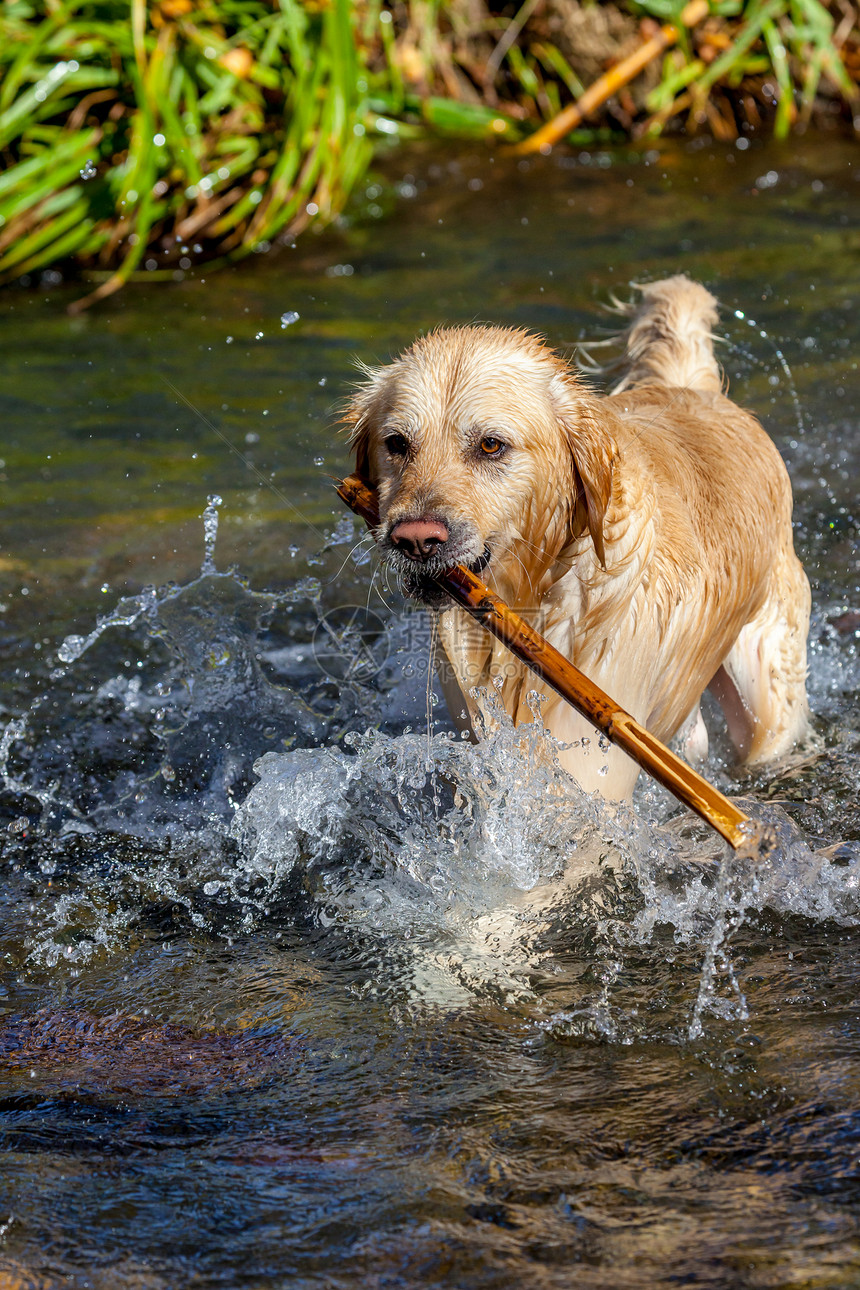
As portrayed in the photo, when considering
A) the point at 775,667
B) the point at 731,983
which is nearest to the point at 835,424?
the point at 775,667

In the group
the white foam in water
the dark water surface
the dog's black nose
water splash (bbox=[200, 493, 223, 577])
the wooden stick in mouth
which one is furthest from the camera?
water splash (bbox=[200, 493, 223, 577])

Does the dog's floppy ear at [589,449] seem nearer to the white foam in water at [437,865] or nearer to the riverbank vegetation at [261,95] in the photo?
the white foam in water at [437,865]

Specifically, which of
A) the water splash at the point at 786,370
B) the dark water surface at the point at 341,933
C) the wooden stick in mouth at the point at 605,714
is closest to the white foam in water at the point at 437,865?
the dark water surface at the point at 341,933

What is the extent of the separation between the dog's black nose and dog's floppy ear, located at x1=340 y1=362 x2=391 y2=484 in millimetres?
524

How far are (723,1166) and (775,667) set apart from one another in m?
2.33

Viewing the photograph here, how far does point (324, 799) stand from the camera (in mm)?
3744

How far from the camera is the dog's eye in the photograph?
10.5 feet

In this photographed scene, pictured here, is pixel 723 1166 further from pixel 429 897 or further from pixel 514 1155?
pixel 429 897

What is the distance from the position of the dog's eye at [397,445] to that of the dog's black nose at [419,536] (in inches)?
12.8

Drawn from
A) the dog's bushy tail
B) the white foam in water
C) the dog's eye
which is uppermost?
the dog's eye

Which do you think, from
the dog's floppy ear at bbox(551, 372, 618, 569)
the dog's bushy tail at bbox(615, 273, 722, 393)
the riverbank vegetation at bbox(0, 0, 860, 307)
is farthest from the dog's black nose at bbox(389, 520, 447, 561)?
the riverbank vegetation at bbox(0, 0, 860, 307)

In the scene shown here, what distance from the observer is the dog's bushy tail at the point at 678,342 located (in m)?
4.59

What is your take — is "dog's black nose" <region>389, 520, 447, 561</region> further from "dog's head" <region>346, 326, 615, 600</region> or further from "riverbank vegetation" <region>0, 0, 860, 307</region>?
"riverbank vegetation" <region>0, 0, 860, 307</region>

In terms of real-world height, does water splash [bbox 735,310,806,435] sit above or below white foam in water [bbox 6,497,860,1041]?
above
